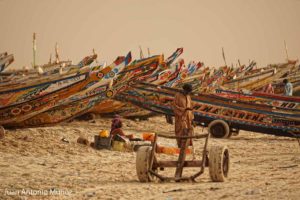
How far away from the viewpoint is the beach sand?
7.91m

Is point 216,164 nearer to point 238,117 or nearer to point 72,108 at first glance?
point 72,108

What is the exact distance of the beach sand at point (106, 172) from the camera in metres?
7.91

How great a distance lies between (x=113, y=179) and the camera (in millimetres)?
10094

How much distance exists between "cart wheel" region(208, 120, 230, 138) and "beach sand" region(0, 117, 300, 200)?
827mm

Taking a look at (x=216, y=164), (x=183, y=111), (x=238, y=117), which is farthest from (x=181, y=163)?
(x=238, y=117)

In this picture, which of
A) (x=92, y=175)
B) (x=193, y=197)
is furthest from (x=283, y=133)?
(x=193, y=197)

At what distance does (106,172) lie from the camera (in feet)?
36.0

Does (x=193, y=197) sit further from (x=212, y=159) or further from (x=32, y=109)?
(x=32, y=109)

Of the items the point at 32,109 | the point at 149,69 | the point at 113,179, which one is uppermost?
the point at 149,69

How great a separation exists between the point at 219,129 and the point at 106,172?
28.5 feet

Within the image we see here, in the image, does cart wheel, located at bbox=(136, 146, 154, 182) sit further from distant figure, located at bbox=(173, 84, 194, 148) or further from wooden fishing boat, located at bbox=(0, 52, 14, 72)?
wooden fishing boat, located at bbox=(0, 52, 14, 72)

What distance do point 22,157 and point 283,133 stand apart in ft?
30.0

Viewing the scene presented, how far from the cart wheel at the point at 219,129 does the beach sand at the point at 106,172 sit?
2.71 ft

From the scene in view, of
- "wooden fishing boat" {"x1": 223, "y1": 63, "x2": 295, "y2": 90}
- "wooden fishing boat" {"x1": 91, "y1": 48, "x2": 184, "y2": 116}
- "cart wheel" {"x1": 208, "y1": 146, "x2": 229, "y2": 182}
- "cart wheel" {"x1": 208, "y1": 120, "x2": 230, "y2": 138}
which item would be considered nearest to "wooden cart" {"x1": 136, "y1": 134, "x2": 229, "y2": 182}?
"cart wheel" {"x1": 208, "y1": 146, "x2": 229, "y2": 182}
